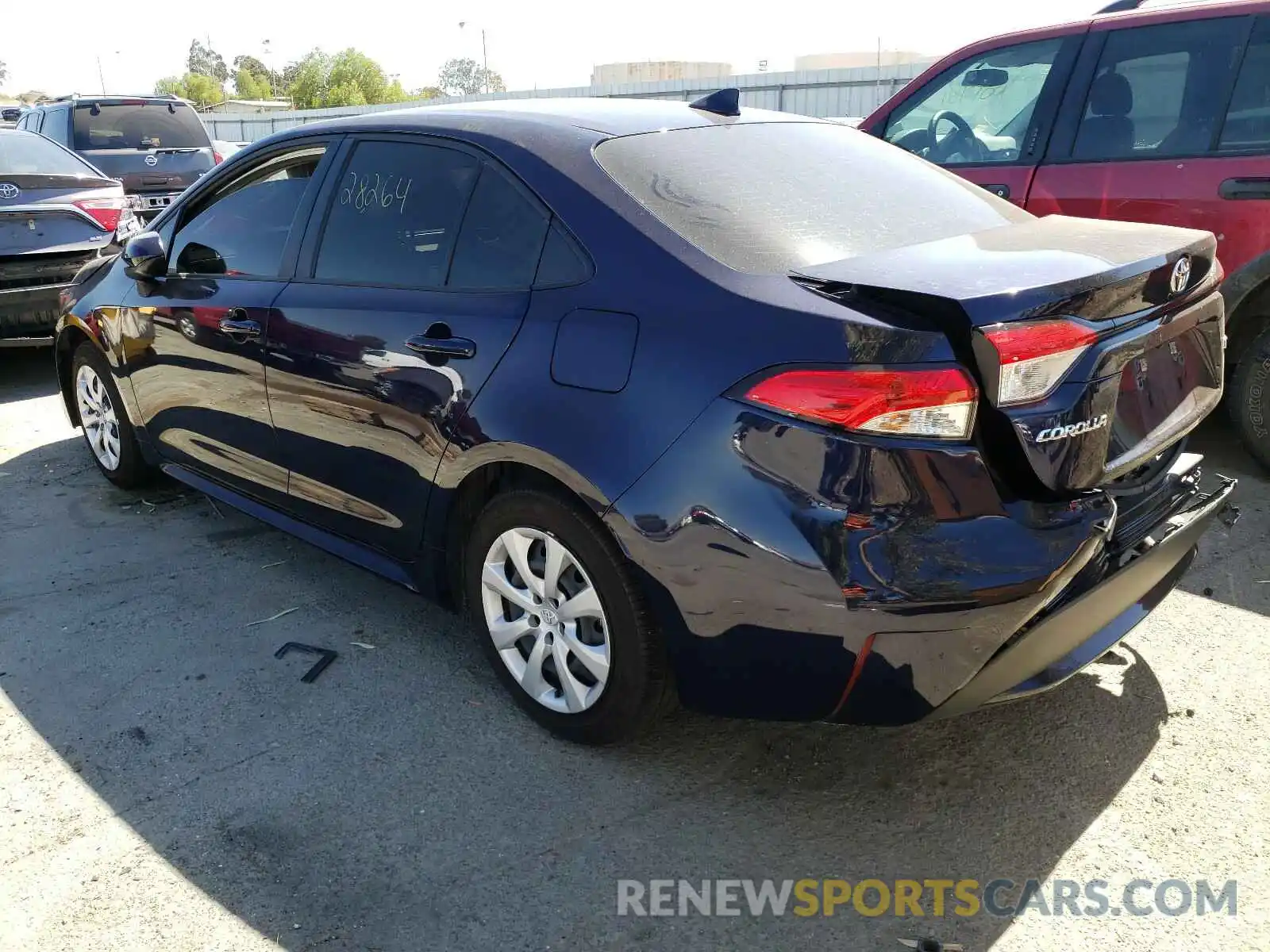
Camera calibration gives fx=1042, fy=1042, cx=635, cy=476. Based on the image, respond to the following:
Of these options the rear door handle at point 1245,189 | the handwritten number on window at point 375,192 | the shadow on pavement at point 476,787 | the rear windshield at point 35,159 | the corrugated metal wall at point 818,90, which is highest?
the corrugated metal wall at point 818,90

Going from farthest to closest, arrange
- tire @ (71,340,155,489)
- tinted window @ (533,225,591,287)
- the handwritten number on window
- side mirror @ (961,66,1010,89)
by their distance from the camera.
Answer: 1. side mirror @ (961,66,1010,89)
2. tire @ (71,340,155,489)
3. the handwritten number on window
4. tinted window @ (533,225,591,287)

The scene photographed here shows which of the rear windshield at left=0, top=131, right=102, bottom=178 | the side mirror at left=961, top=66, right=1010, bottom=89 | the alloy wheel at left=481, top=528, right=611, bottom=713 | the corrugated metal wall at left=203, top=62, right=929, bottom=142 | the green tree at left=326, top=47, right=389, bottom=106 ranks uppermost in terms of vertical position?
the green tree at left=326, top=47, right=389, bottom=106

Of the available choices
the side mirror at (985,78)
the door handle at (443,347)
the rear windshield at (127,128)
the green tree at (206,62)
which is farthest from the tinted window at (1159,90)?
the green tree at (206,62)

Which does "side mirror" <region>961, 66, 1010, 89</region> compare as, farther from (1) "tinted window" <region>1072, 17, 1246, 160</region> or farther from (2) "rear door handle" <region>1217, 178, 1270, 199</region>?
(2) "rear door handle" <region>1217, 178, 1270, 199</region>

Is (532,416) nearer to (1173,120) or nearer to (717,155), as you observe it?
(717,155)

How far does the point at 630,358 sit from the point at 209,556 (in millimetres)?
2556

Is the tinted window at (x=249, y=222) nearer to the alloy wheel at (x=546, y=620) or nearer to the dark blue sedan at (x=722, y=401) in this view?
the dark blue sedan at (x=722, y=401)

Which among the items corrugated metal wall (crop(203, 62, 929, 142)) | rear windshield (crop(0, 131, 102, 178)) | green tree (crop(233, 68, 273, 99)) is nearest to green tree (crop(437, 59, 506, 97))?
green tree (crop(233, 68, 273, 99))

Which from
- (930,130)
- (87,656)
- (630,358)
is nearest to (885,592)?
(630,358)

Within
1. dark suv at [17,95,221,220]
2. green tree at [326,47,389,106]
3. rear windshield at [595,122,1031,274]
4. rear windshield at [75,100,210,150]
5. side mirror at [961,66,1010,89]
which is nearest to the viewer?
rear windshield at [595,122,1031,274]

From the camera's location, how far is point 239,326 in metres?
3.69

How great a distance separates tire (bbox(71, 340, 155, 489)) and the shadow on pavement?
4.10ft

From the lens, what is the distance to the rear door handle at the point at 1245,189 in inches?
167

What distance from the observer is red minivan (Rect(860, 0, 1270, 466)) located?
Result: 4340mm
